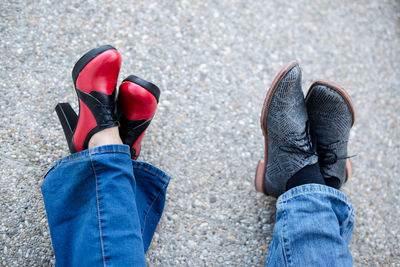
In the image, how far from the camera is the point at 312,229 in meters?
0.91

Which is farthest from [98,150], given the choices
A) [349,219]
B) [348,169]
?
[348,169]

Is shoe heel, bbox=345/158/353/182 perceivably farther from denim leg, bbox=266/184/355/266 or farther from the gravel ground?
denim leg, bbox=266/184/355/266

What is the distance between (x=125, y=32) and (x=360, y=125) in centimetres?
106

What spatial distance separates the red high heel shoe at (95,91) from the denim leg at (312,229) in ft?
2.00

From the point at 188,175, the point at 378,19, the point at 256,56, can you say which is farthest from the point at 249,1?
the point at 188,175

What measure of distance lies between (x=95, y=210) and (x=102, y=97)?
1.18 ft

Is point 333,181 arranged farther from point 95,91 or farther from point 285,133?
point 95,91

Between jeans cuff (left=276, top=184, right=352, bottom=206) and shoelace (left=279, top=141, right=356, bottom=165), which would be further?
shoelace (left=279, top=141, right=356, bottom=165)

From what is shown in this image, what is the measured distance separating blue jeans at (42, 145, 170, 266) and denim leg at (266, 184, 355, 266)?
41cm

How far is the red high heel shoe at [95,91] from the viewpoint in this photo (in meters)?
0.99

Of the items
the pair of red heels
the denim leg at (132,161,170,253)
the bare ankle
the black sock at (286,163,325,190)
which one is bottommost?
the denim leg at (132,161,170,253)

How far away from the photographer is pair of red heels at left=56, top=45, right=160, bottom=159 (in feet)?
3.24

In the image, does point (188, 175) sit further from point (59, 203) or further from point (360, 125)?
point (360, 125)

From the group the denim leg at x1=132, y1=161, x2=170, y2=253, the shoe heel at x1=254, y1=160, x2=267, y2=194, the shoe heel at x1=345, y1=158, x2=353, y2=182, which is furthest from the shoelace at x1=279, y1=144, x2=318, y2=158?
the denim leg at x1=132, y1=161, x2=170, y2=253
